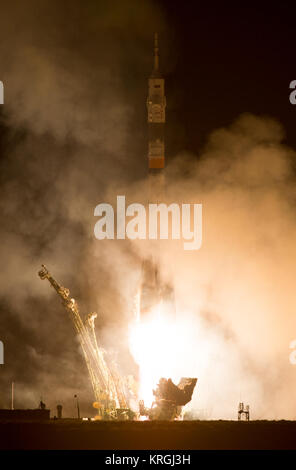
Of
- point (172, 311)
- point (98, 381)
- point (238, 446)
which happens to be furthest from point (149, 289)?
point (238, 446)

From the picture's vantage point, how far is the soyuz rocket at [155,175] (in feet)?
298

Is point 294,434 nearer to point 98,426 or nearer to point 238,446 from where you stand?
point 238,446

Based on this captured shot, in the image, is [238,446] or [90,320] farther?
[90,320]

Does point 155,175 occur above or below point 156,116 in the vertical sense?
below

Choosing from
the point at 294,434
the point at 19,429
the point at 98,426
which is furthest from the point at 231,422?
the point at 19,429

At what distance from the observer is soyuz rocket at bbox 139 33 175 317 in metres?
90.8

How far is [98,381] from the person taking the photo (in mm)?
93688

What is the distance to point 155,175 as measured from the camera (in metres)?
92.1
